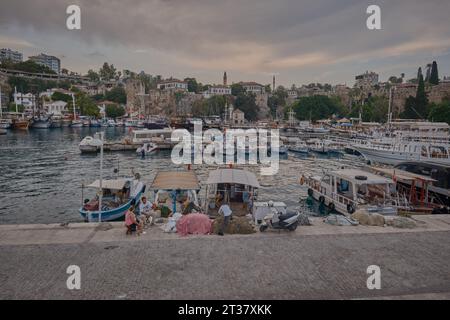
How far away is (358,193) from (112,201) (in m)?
Result: 15.7

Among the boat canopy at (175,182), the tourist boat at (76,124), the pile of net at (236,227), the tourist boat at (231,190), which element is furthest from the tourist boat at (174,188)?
the tourist boat at (76,124)

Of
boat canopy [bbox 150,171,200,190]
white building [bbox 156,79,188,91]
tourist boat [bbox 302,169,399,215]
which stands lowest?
tourist boat [bbox 302,169,399,215]

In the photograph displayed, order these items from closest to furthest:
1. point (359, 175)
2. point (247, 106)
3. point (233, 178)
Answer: point (233, 178), point (359, 175), point (247, 106)

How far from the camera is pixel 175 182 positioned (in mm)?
18719

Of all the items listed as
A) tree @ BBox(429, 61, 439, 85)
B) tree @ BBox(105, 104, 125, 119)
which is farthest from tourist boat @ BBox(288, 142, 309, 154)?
tree @ BBox(105, 104, 125, 119)

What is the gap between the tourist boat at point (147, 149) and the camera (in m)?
52.4

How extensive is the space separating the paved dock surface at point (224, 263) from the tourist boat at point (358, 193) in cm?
544

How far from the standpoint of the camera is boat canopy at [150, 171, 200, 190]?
17.7m

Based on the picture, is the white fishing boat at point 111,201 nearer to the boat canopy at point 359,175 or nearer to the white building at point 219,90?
the boat canopy at point 359,175

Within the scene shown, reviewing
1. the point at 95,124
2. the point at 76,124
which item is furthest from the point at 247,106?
the point at 76,124

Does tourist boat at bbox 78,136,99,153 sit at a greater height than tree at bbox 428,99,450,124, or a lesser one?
lesser

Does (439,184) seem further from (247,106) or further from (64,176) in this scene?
(247,106)

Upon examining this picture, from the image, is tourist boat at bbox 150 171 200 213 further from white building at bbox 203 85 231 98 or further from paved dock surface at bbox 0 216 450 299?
white building at bbox 203 85 231 98

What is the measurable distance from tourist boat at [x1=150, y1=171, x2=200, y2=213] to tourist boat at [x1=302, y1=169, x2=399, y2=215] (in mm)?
9129
